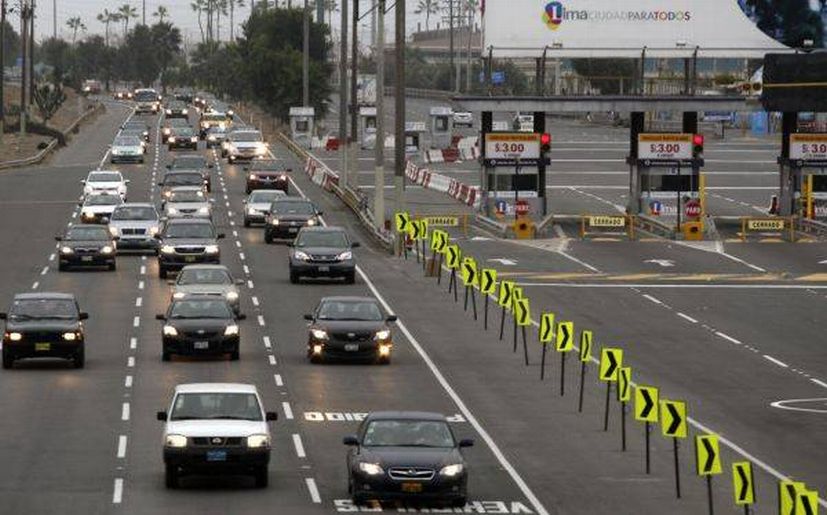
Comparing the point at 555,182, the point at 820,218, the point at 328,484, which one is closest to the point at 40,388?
the point at 328,484

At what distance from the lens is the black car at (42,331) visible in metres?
43.3

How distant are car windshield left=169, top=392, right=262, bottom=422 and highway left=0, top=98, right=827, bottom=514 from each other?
38.8 inches

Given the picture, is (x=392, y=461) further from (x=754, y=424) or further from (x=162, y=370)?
(x=162, y=370)

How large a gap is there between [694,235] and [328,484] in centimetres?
4970

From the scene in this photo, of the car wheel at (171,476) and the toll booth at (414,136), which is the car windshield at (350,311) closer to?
the car wheel at (171,476)

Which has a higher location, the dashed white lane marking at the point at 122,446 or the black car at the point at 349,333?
the black car at the point at 349,333

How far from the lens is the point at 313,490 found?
30375mm

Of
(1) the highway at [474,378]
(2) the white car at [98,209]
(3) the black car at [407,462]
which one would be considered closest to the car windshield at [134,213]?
(1) the highway at [474,378]

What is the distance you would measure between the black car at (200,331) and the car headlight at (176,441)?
1508 cm

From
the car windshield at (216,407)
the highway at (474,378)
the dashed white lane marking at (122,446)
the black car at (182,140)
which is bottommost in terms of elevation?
the highway at (474,378)

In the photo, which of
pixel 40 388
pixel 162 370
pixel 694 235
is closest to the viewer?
pixel 40 388

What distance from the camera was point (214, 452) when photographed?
29.8 m

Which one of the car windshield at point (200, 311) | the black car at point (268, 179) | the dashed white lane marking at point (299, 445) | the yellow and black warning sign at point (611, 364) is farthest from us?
the black car at point (268, 179)

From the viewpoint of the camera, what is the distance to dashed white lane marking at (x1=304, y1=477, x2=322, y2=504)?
1161 inches
